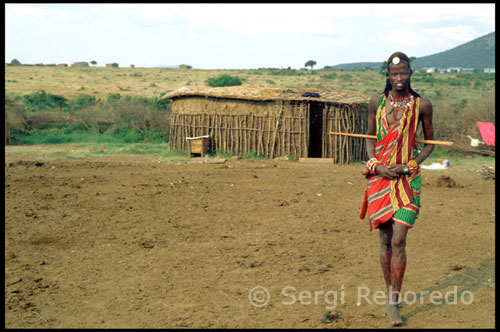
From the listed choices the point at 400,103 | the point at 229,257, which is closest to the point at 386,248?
the point at 400,103

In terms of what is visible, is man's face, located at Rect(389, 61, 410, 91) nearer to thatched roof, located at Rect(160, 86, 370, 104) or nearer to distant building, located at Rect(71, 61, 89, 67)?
thatched roof, located at Rect(160, 86, 370, 104)

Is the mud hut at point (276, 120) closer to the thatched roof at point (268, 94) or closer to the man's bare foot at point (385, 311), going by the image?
the thatched roof at point (268, 94)

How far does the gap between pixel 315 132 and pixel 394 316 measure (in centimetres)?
1247

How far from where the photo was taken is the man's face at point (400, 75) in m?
4.00

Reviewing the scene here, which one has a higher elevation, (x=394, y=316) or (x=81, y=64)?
(x=81, y=64)

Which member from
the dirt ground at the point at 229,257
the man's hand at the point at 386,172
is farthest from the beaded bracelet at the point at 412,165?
the dirt ground at the point at 229,257

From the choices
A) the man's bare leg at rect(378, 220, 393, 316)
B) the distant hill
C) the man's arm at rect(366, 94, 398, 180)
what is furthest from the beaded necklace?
the distant hill

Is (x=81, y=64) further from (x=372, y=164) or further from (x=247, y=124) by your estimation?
(x=372, y=164)

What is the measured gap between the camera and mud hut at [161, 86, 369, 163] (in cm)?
1470

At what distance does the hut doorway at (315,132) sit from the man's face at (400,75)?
11848 millimetres

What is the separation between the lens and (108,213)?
7984 mm

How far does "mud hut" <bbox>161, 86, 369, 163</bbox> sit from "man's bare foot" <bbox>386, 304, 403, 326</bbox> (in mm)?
10578

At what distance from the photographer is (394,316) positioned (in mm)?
3996

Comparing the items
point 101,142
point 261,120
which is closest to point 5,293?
point 261,120
